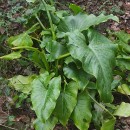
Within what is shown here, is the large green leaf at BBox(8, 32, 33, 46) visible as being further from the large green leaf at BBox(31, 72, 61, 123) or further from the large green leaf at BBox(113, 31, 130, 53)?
the large green leaf at BBox(113, 31, 130, 53)

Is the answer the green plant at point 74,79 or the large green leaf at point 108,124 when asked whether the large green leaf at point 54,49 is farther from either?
the large green leaf at point 108,124

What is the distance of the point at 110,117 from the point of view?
293 cm

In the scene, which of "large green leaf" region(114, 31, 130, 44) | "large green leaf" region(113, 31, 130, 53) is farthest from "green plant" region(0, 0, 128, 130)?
"large green leaf" region(114, 31, 130, 44)

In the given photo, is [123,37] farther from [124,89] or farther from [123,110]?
[123,110]

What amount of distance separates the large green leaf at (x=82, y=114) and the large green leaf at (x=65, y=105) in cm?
8

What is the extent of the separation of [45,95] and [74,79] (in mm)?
322

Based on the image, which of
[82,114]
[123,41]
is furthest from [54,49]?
[123,41]

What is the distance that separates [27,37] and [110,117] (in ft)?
4.06

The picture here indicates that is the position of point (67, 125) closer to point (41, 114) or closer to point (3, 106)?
point (41, 114)

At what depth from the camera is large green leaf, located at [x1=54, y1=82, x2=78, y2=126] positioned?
2.74m

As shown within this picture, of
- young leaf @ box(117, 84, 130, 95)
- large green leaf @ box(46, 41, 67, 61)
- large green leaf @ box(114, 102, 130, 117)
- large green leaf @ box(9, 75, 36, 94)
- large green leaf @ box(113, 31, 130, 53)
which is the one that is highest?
large green leaf @ box(46, 41, 67, 61)

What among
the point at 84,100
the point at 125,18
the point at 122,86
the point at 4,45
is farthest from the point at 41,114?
the point at 125,18

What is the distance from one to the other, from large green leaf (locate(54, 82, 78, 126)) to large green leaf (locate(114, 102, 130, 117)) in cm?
47

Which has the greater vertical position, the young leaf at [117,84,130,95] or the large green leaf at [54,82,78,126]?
the large green leaf at [54,82,78,126]
